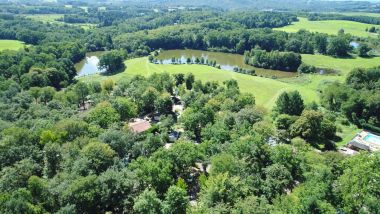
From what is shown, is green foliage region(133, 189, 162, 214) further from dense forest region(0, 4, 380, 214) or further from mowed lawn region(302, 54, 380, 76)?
mowed lawn region(302, 54, 380, 76)

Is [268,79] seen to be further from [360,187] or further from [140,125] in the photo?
[360,187]

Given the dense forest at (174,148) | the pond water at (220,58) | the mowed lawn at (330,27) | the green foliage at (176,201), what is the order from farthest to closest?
the mowed lawn at (330,27)
the pond water at (220,58)
the dense forest at (174,148)
the green foliage at (176,201)

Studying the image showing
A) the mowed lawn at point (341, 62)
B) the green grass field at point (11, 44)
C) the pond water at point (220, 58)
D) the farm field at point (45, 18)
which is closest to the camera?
the pond water at point (220, 58)

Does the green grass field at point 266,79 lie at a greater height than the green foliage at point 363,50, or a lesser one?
lesser

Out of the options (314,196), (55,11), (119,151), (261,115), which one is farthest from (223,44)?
(55,11)

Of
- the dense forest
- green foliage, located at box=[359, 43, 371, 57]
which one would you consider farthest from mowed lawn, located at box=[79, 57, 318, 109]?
green foliage, located at box=[359, 43, 371, 57]

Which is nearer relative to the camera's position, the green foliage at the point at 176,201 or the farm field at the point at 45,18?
the green foliage at the point at 176,201

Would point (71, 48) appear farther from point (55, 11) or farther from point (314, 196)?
point (55, 11)

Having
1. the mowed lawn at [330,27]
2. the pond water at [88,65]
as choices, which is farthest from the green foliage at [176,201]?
the mowed lawn at [330,27]

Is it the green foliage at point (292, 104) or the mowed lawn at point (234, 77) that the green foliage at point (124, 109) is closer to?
the mowed lawn at point (234, 77)
